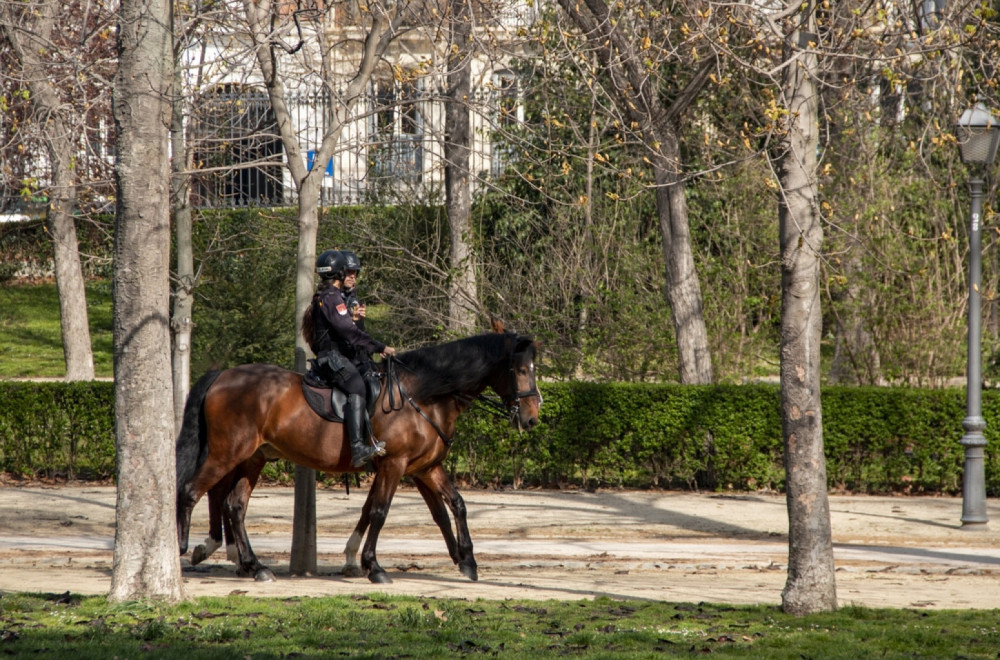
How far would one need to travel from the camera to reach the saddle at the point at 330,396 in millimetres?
9977

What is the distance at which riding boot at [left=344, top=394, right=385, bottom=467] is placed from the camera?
32.1 feet

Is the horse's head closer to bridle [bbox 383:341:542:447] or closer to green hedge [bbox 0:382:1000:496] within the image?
bridle [bbox 383:341:542:447]

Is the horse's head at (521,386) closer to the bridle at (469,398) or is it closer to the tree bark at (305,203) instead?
the bridle at (469,398)

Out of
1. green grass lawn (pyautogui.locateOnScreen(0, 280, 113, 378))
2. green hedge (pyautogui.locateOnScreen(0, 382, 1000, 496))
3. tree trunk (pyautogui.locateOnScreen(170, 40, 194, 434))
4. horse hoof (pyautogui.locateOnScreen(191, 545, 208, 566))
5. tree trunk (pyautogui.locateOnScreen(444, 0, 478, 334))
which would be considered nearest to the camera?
horse hoof (pyautogui.locateOnScreen(191, 545, 208, 566))

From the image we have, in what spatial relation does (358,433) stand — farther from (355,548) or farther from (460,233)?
(460,233)

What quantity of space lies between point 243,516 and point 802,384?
510cm

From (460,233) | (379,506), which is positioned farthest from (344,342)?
(460,233)

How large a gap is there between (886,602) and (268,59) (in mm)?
8000

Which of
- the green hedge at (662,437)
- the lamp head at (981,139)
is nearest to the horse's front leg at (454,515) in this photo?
the green hedge at (662,437)

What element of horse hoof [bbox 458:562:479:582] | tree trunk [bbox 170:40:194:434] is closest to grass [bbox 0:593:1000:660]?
horse hoof [bbox 458:562:479:582]

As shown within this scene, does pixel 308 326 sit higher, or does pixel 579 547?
pixel 308 326

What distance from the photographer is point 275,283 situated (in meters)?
19.1

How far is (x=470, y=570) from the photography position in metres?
A: 10.1

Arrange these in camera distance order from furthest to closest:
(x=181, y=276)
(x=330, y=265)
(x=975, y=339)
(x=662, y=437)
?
(x=662, y=437)
(x=181, y=276)
(x=975, y=339)
(x=330, y=265)
